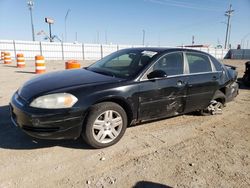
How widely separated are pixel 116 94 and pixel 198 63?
7.54 feet

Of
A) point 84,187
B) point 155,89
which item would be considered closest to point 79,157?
point 84,187

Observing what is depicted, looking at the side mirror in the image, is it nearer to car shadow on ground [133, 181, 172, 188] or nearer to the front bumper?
the front bumper

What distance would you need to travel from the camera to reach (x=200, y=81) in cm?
468

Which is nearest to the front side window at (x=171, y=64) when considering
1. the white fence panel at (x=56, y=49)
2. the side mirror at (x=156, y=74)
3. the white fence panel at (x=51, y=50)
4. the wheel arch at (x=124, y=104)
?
the side mirror at (x=156, y=74)

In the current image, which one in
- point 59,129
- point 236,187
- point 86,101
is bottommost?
point 236,187

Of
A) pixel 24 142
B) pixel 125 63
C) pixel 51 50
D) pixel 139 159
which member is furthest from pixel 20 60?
pixel 139 159

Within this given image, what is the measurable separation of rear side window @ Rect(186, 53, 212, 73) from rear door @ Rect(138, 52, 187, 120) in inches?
10.3

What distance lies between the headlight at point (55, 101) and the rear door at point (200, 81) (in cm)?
242

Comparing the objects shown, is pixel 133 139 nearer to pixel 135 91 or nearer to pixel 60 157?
pixel 135 91

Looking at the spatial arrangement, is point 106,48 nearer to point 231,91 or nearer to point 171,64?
point 231,91

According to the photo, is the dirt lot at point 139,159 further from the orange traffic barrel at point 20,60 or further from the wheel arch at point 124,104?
the orange traffic barrel at point 20,60

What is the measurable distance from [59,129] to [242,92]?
737 cm

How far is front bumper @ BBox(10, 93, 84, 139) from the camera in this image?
10.1 ft

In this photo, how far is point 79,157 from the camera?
3254 millimetres
